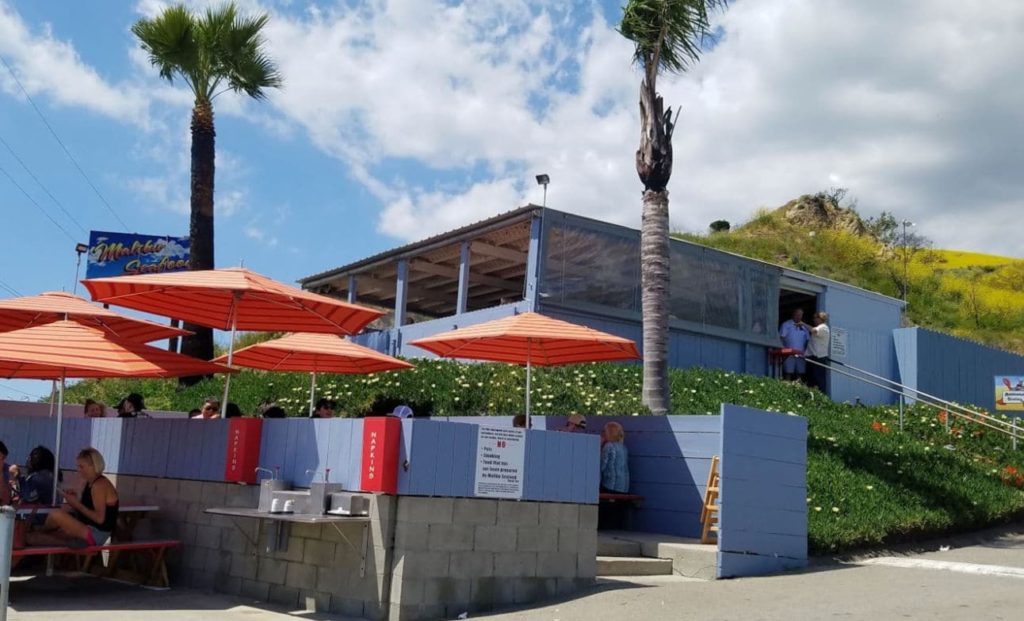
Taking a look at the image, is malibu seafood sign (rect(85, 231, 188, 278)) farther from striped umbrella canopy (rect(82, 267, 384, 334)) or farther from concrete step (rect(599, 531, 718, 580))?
concrete step (rect(599, 531, 718, 580))

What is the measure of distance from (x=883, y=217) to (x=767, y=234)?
11864mm

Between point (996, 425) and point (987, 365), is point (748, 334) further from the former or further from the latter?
point (987, 365)

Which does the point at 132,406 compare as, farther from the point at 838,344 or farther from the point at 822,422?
the point at 838,344

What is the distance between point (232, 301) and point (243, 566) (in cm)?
327

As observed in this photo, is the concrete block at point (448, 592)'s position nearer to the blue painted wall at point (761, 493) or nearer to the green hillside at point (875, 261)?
the blue painted wall at point (761, 493)

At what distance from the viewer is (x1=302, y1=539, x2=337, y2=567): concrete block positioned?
8.45m

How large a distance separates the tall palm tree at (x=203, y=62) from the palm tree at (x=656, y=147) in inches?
458

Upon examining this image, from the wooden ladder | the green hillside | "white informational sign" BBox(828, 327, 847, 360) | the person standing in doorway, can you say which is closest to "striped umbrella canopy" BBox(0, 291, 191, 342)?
the wooden ladder

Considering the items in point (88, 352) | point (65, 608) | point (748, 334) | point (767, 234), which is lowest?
point (65, 608)

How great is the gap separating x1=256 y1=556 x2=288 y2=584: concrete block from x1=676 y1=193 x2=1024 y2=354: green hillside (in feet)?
123

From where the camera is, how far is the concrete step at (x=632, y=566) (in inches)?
379

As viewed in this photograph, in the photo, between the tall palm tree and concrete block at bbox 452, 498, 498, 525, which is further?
the tall palm tree

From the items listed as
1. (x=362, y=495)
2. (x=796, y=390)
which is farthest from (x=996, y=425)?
(x=362, y=495)

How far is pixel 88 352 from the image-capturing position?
948 centimetres
